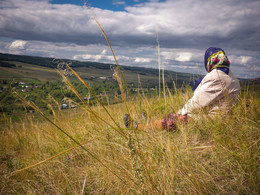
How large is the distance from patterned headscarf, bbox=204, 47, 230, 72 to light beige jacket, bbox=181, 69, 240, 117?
7.7 inches

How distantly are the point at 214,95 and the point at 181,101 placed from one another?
64.2 inches

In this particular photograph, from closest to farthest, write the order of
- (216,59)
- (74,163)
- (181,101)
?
1. (74,163)
2. (216,59)
3. (181,101)

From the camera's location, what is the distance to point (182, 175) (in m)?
1.27

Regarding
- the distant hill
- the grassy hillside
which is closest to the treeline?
the distant hill

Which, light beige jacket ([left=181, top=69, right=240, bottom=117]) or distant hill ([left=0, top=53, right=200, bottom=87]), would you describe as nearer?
distant hill ([left=0, top=53, right=200, bottom=87])

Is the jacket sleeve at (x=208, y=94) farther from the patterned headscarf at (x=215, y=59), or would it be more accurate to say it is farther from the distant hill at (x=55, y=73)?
the distant hill at (x=55, y=73)

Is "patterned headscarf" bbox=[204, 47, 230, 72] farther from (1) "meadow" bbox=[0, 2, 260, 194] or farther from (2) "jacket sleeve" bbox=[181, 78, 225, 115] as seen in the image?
(1) "meadow" bbox=[0, 2, 260, 194]

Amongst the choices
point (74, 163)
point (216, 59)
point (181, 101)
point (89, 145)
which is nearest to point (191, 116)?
point (216, 59)

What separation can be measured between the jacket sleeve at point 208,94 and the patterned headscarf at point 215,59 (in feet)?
1.22

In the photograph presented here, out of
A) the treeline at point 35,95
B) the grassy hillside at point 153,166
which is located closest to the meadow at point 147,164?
the grassy hillside at point 153,166

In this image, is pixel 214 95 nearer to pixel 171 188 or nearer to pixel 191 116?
pixel 191 116

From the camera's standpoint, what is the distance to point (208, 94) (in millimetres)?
2361

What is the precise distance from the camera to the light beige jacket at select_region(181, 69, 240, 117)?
230 centimetres

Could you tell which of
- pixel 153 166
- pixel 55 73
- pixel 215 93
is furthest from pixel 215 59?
pixel 55 73
